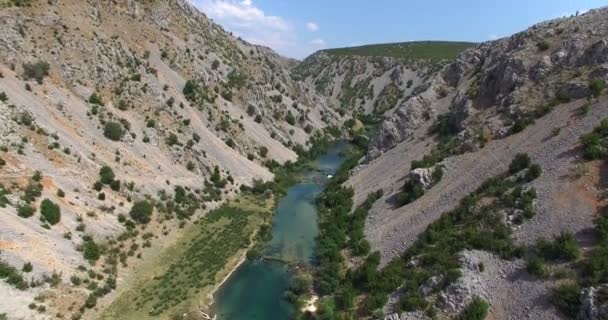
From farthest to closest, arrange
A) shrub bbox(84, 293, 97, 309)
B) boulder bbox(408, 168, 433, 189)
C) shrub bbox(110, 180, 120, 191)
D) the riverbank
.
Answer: boulder bbox(408, 168, 433, 189)
shrub bbox(110, 180, 120, 191)
the riverbank
shrub bbox(84, 293, 97, 309)


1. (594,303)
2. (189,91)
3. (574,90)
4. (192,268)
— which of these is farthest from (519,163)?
(189,91)

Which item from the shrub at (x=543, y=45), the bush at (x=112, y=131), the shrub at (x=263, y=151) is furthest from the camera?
the shrub at (x=263, y=151)

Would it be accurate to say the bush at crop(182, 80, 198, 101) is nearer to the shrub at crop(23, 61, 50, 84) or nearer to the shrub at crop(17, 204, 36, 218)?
the shrub at crop(23, 61, 50, 84)

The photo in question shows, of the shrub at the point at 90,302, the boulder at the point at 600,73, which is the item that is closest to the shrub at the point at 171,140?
the shrub at the point at 90,302

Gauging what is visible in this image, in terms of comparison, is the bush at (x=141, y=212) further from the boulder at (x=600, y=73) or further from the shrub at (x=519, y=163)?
the boulder at (x=600, y=73)

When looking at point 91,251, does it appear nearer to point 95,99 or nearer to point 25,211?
point 25,211

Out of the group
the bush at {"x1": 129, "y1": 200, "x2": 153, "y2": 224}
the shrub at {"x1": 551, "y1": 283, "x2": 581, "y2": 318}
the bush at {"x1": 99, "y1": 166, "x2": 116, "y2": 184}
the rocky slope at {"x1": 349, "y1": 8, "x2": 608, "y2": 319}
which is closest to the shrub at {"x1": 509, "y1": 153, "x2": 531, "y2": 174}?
the rocky slope at {"x1": 349, "y1": 8, "x2": 608, "y2": 319}
